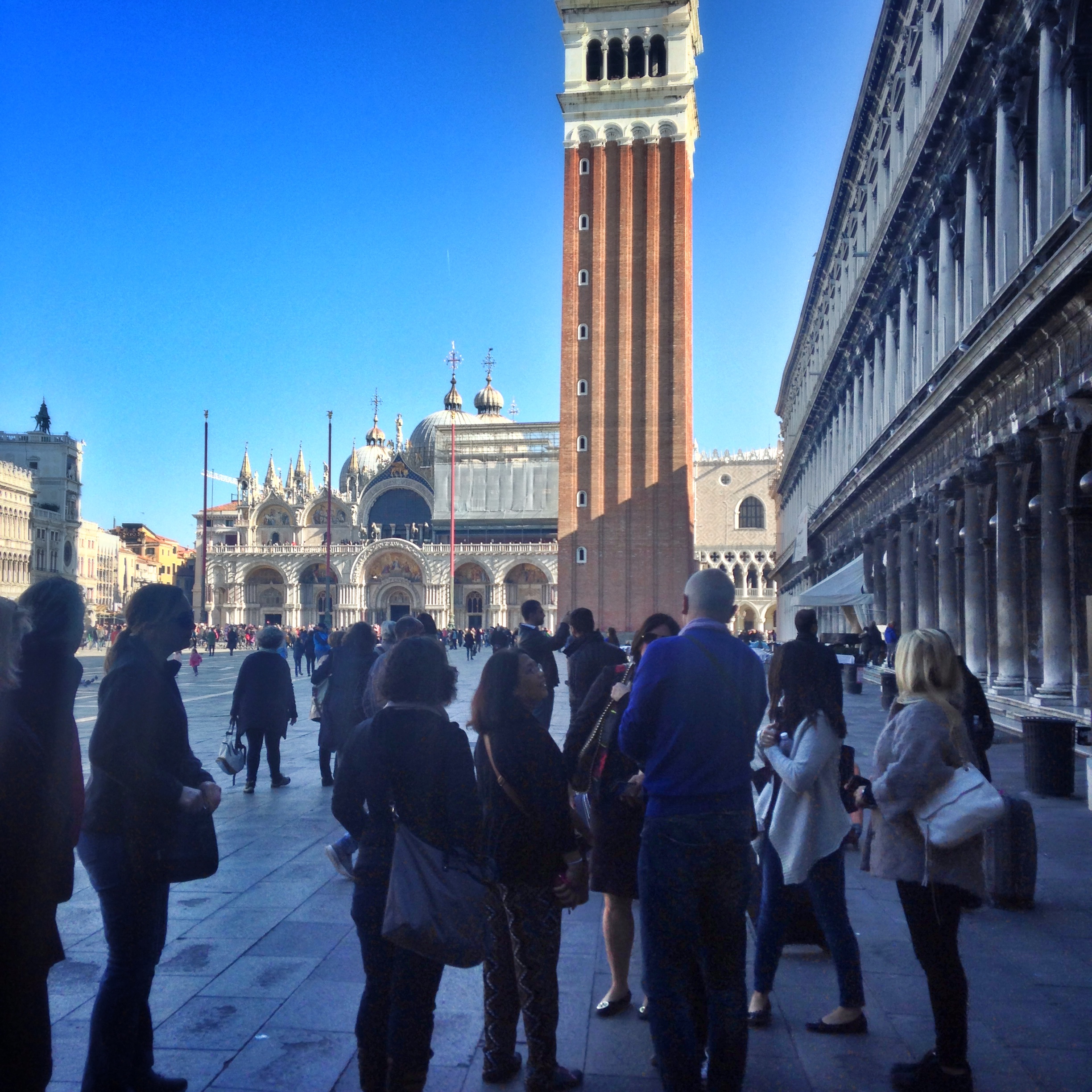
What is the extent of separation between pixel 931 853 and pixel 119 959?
116 inches

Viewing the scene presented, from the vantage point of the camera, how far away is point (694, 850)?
11.8 feet

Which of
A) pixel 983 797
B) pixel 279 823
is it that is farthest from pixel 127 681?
pixel 279 823

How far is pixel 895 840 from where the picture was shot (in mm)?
3977

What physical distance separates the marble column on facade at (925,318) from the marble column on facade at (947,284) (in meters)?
1.30

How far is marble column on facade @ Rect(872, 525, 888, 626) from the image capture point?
86.9 ft

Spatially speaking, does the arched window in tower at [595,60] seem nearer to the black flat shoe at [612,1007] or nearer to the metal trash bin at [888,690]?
the metal trash bin at [888,690]

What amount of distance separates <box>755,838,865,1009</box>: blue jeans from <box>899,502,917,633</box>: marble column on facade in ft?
62.2

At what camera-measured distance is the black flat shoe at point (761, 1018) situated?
4477mm

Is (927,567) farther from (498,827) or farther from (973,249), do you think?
(498,827)

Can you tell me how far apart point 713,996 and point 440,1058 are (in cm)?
126

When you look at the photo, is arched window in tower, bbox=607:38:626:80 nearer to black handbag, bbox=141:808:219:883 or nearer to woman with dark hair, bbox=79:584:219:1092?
woman with dark hair, bbox=79:584:219:1092

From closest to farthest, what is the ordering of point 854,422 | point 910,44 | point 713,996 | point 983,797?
point 713,996 < point 983,797 < point 910,44 < point 854,422

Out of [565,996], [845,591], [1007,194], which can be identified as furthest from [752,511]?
[565,996]

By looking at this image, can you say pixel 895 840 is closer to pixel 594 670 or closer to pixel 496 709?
pixel 496 709
